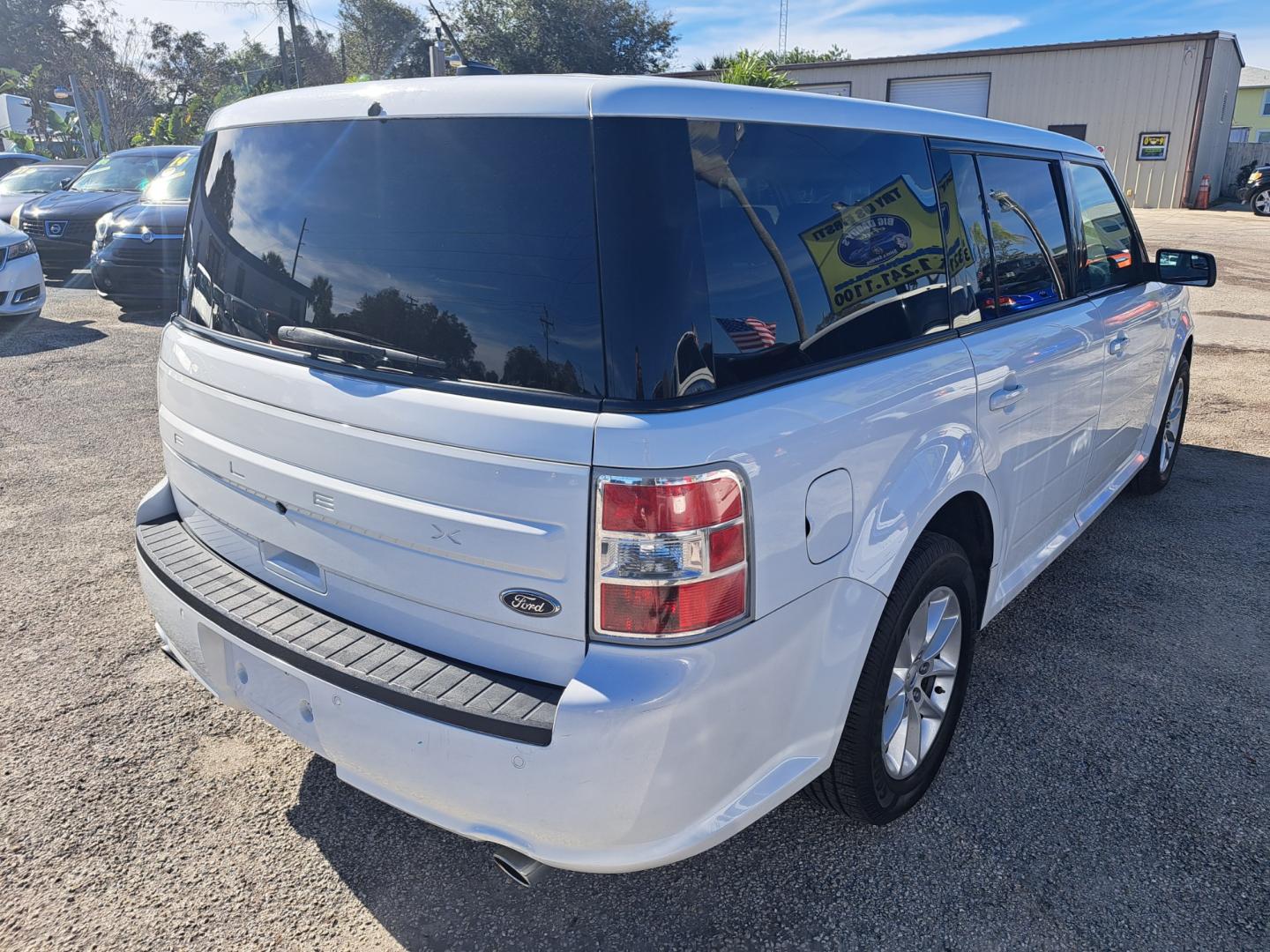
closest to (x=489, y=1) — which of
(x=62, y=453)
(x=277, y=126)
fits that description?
(x=62, y=453)

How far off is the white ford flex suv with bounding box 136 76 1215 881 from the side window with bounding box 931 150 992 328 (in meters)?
0.02

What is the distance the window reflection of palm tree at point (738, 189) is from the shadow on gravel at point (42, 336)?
9149 millimetres

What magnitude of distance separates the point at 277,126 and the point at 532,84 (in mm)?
841

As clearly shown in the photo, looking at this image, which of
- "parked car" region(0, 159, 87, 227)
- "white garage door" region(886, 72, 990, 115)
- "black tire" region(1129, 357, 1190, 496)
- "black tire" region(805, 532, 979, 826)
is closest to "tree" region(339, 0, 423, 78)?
"white garage door" region(886, 72, 990, 115)

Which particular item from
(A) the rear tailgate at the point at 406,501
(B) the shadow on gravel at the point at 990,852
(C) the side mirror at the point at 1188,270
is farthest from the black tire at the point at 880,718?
(C) the side mirror at the point at 1188,270

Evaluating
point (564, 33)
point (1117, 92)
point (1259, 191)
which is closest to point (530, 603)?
point (1259, 191)

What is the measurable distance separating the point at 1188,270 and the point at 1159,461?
47.6 inches

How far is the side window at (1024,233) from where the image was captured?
295 centimetres

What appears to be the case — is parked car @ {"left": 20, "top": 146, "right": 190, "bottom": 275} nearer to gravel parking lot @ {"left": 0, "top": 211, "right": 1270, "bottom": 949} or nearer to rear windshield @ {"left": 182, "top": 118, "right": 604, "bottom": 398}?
gravel parking lot @ {"left": 0, "top": 211, "right": 1270, "bottom": 949}

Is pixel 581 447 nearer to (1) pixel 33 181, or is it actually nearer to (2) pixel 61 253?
(2) pixel 61 253

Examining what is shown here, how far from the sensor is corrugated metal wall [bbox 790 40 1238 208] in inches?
1141

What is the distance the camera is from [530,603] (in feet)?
6.07

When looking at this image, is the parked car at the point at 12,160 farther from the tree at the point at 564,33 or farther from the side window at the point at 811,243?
the tree at the point at 564,33

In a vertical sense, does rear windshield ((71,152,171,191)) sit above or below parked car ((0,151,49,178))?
below
